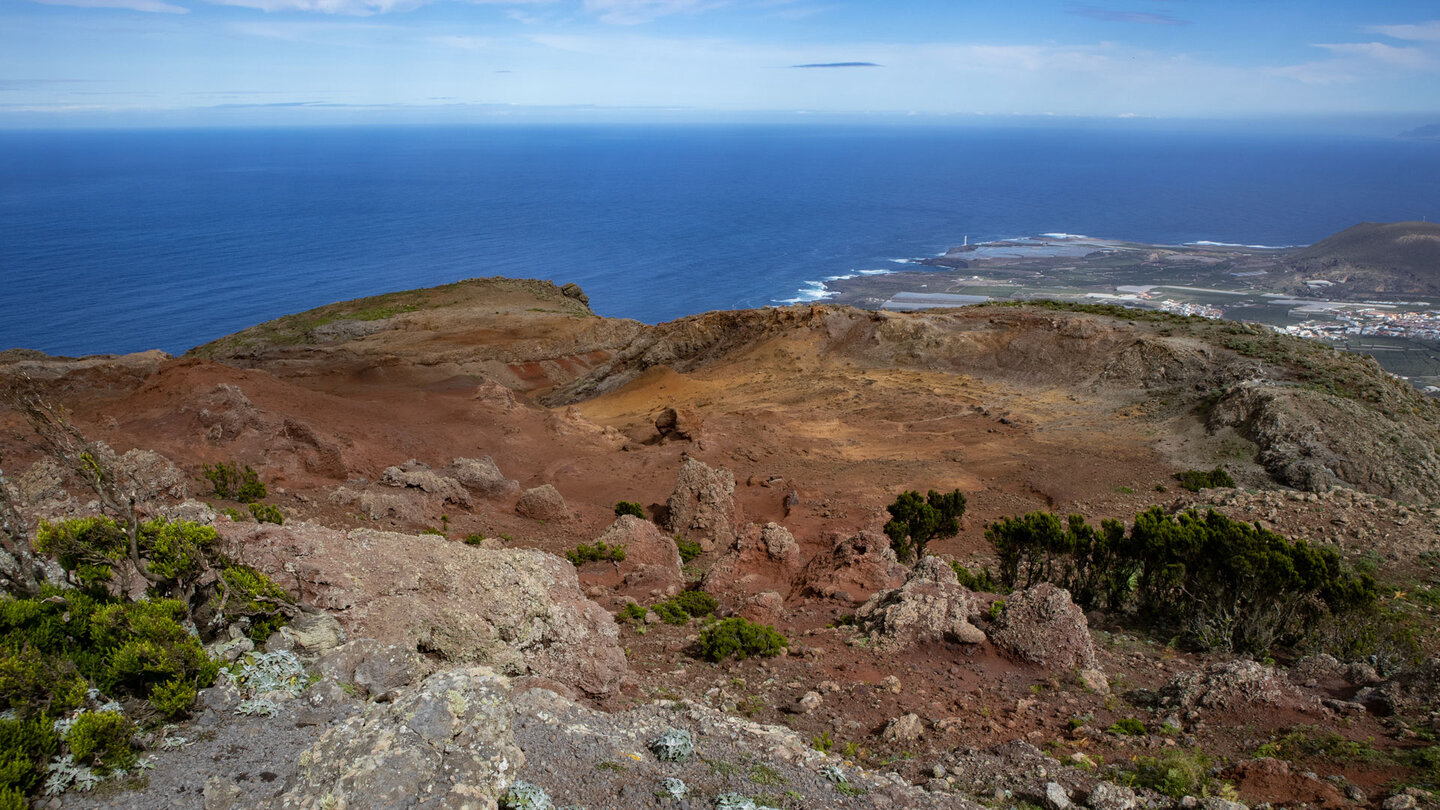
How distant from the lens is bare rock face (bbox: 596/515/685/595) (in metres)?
14.1

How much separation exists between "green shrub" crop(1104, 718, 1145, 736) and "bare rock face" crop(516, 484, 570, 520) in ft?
38.8

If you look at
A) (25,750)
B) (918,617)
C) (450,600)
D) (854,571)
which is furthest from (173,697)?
(854,571)

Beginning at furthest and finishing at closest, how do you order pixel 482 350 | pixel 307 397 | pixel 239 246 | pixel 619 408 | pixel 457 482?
pixel 239 246
pixel 482 350
pixel 619 408
pixel 307 397
pixel 457 482

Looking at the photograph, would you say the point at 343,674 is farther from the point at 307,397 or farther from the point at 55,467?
the point at 307,397

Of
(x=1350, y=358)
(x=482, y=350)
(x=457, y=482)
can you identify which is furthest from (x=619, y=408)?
(x=1350, y=358)

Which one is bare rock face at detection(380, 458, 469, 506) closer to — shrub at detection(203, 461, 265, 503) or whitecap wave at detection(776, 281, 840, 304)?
shrub at detection(203, 461, 265, 503)

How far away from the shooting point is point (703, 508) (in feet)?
58.0

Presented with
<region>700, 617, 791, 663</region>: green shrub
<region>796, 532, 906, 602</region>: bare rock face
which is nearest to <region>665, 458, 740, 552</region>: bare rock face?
<region>796, 532, 906, 602</region>: bare rock face

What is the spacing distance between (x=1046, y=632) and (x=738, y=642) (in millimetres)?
4363

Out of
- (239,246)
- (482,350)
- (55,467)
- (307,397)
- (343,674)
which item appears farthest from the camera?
(239,246)

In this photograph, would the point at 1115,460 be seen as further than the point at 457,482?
Yes

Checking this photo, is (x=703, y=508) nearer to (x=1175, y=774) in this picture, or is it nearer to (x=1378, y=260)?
(x=1175, y=774)

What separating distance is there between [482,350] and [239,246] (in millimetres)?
84521

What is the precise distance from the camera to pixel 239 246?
4122 inches
